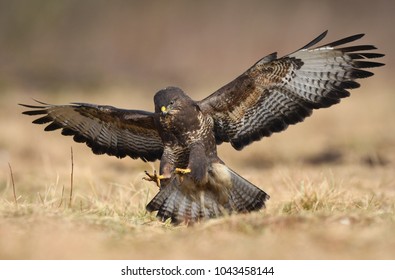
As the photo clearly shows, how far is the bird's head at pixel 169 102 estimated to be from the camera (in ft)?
20.0

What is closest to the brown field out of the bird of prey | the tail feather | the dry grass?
the dry grass

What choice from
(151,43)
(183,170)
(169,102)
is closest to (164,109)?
(169,102)

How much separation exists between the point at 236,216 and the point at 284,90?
4.70ft

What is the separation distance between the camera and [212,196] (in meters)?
6.29

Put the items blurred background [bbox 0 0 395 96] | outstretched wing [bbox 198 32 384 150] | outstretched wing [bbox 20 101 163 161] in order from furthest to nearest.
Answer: blurred background [bbox 0 0 395 96]
outstretched wing [bbox 20 101 163 161]
outstretched wing [bbox 198 32 384 150]

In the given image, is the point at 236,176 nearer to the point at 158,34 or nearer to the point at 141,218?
the point at 141,218

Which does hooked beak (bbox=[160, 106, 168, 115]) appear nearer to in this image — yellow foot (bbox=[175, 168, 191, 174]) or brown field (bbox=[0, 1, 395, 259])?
yellow foot (bbox=[175, 168, 191, 174])

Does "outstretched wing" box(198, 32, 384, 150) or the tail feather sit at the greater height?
"outstretched wing" box(198, 32, 384, 150)

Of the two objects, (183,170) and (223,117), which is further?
(223,117)

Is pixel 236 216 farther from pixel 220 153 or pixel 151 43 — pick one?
pixel 151 43

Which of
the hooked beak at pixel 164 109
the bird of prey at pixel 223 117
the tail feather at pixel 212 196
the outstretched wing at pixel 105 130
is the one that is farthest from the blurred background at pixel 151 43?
the hooked beak at pixel 164 109

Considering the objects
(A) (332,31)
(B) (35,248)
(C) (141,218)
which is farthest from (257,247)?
(A) (332,31)

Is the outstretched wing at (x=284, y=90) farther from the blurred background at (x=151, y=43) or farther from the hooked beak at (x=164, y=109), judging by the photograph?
the blurred background at (x=151, y=43)

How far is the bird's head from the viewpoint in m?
6.10
